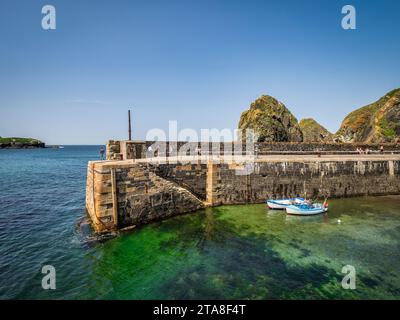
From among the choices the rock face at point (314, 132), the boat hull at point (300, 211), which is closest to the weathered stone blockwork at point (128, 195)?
the boat hull at point (300, 211)

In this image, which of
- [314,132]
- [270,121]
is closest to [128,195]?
[270,121]

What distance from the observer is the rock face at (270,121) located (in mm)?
38000

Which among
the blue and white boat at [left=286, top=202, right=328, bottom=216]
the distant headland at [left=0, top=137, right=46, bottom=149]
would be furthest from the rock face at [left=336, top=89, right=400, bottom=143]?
the distant headland at [left=0, top=137, right=46, bottom=149]

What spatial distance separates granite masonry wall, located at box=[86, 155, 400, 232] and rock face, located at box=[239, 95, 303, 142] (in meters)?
18.1

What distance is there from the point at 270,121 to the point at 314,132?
3890cm

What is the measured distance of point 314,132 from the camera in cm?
7025

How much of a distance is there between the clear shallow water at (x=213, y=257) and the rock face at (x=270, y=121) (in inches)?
910

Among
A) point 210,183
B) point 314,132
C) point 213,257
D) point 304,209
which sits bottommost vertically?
point 213,257

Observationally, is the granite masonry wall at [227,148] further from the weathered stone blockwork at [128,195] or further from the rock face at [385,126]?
the rock face at [385,126]

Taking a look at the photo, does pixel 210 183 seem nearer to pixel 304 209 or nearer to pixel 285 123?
pixel 304 209

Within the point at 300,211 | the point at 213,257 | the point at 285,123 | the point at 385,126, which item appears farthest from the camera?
the point at 285,123

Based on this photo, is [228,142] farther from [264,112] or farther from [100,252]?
[264,112]

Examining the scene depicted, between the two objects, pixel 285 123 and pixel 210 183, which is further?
pixel 285 123
